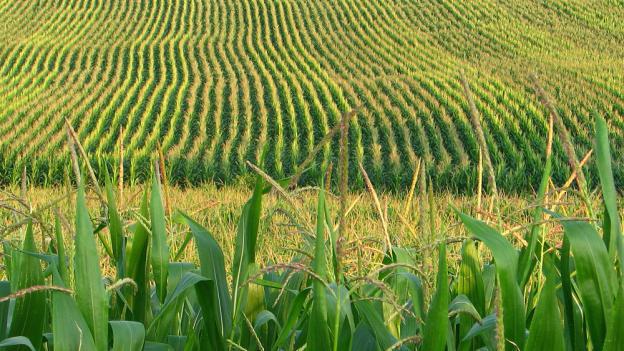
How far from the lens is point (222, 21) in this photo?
2827cm

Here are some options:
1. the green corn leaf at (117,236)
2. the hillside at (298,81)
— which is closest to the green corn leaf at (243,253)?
the green corn leaf at (117,236)

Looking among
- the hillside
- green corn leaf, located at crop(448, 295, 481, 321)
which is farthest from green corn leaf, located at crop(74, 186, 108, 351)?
the hillside

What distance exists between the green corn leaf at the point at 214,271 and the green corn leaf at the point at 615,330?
1.81 feet

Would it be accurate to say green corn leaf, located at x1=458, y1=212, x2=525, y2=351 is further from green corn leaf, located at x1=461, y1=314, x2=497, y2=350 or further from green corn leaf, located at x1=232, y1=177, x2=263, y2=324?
green corn leaf, located at x1=232, y1=177, x2=263, y2=324

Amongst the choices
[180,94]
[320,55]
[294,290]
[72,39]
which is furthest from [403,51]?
[294,290]

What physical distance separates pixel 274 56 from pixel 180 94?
6.33m

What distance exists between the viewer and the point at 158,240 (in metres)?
1.31

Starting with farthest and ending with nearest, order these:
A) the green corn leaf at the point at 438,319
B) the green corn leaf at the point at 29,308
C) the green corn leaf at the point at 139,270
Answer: the green corn leaf at the point at 139,270
the green corn leaf at the point at 29,308
the green corn leaf at the point at 438,319

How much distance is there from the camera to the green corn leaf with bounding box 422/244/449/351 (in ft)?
3.22

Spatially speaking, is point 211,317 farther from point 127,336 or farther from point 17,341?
point 17,341

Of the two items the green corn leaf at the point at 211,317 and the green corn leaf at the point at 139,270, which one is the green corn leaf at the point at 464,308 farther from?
the green corn leaf at the point at 139,270

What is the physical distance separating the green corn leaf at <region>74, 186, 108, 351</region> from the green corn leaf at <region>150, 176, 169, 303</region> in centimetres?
16

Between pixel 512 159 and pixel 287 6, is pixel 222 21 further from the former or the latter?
pixel 512 159

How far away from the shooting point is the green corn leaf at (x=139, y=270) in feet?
4.41
